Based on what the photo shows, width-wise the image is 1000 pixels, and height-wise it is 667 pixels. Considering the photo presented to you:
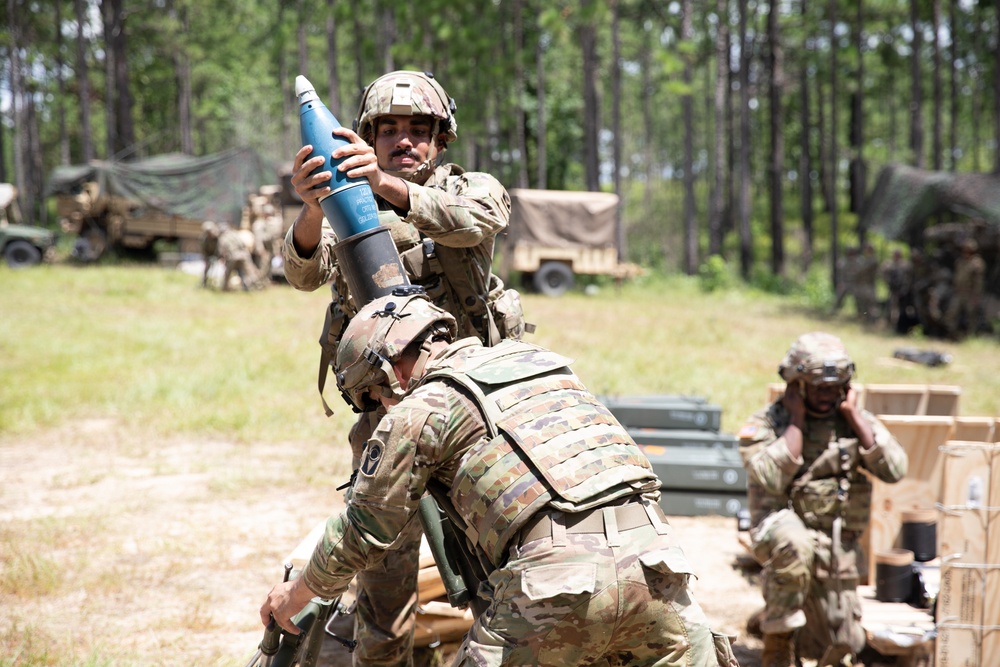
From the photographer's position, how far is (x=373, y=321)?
253 centimetres

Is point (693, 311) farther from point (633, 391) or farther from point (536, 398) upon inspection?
point (536, 398)

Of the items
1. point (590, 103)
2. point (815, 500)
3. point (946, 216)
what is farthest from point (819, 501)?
point (590, 103)

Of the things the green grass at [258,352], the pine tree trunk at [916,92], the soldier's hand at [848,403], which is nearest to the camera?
the soldier's hand at [848,403]

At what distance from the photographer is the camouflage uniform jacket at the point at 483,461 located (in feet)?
7.65

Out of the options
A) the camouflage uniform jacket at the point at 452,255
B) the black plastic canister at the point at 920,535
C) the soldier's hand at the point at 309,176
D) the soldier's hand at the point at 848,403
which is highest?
the soldier's hand at the point at 309,176

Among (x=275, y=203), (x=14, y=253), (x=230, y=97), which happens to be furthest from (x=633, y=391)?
(x=230, y=97)

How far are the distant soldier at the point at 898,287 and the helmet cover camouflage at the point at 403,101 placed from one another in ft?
47.7

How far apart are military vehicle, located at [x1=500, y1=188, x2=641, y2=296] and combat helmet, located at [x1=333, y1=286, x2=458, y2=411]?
17.5 metres

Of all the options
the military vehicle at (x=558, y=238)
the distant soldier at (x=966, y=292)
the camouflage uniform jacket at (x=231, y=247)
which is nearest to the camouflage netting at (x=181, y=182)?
the camouflage uniform jacket at (x=231, y=247)

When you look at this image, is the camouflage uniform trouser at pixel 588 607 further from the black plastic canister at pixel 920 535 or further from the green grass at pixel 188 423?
the black plastic canister at pixel 920 535

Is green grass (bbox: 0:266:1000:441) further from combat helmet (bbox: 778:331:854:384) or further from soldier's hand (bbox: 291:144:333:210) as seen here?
soldier's hand (bbox: 291:144:333:210)

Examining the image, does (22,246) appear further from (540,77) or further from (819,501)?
(819,501)

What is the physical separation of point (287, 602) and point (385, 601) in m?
0.88

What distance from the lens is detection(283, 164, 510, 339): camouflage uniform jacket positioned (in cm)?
312
